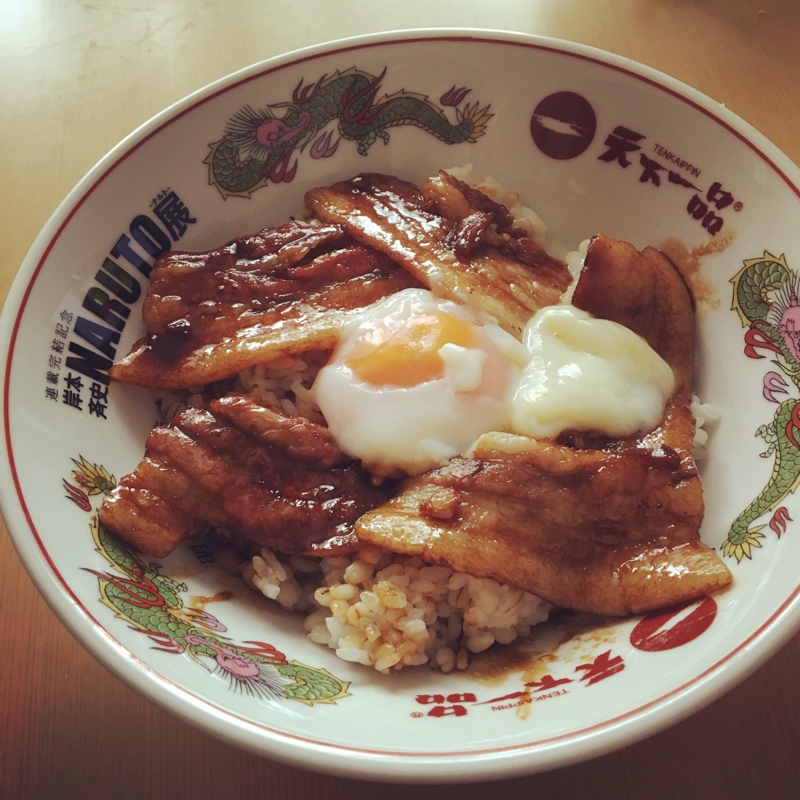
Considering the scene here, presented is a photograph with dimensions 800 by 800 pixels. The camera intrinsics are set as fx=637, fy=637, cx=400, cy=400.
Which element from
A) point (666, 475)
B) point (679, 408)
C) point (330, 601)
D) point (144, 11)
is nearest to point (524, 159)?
point (679, 408)

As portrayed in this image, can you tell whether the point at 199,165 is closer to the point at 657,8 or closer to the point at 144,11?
the point at 144,11

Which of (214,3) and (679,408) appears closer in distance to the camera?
(679,408)

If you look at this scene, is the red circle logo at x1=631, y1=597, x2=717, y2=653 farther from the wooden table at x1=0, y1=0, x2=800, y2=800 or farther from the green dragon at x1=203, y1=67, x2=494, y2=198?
the green dragon at x1=203, y1=67, x2=494, y2=198

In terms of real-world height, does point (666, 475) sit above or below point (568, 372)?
below

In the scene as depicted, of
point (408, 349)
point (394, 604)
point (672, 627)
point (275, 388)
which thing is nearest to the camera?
point (672, 627)

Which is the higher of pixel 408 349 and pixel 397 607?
pixel 408 349

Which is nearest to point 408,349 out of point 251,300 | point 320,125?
point 251,300

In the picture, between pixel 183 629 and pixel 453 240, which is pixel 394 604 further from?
pixel 453 240
